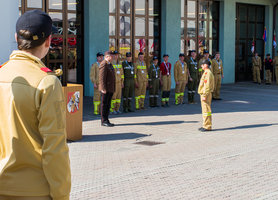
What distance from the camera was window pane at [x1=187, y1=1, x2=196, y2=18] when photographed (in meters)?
24.6

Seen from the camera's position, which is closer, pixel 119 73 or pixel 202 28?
pixel 119 73

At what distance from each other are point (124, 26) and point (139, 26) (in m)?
1.09

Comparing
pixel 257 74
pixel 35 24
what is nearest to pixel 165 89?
pixel 257 74

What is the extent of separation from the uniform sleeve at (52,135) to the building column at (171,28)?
67.9 feet

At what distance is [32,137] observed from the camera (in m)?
2.53

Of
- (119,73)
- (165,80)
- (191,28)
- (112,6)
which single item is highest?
(112,6)

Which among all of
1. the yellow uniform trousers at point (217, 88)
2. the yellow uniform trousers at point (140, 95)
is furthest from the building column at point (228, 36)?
the yellow uniform trousers at point (140, 95)

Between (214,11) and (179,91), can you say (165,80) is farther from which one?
(214,11)

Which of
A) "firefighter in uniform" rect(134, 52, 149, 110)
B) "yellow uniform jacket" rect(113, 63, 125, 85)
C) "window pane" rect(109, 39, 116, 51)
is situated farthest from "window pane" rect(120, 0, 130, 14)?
"yellow uniform jacket" rect(113, 63, 125, 85)

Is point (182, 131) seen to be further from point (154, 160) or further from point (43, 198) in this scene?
point (43, 198)

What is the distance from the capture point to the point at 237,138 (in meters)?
10.3

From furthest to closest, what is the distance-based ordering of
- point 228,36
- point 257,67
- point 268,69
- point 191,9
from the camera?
1. point 257,67
2. point 268,69
3. point 228,36
4. point 191,9

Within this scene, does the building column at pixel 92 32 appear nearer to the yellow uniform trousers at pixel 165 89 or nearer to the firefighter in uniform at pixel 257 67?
the yellow uniform trousers at pixel 165 89

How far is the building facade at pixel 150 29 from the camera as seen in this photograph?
61.1ft
